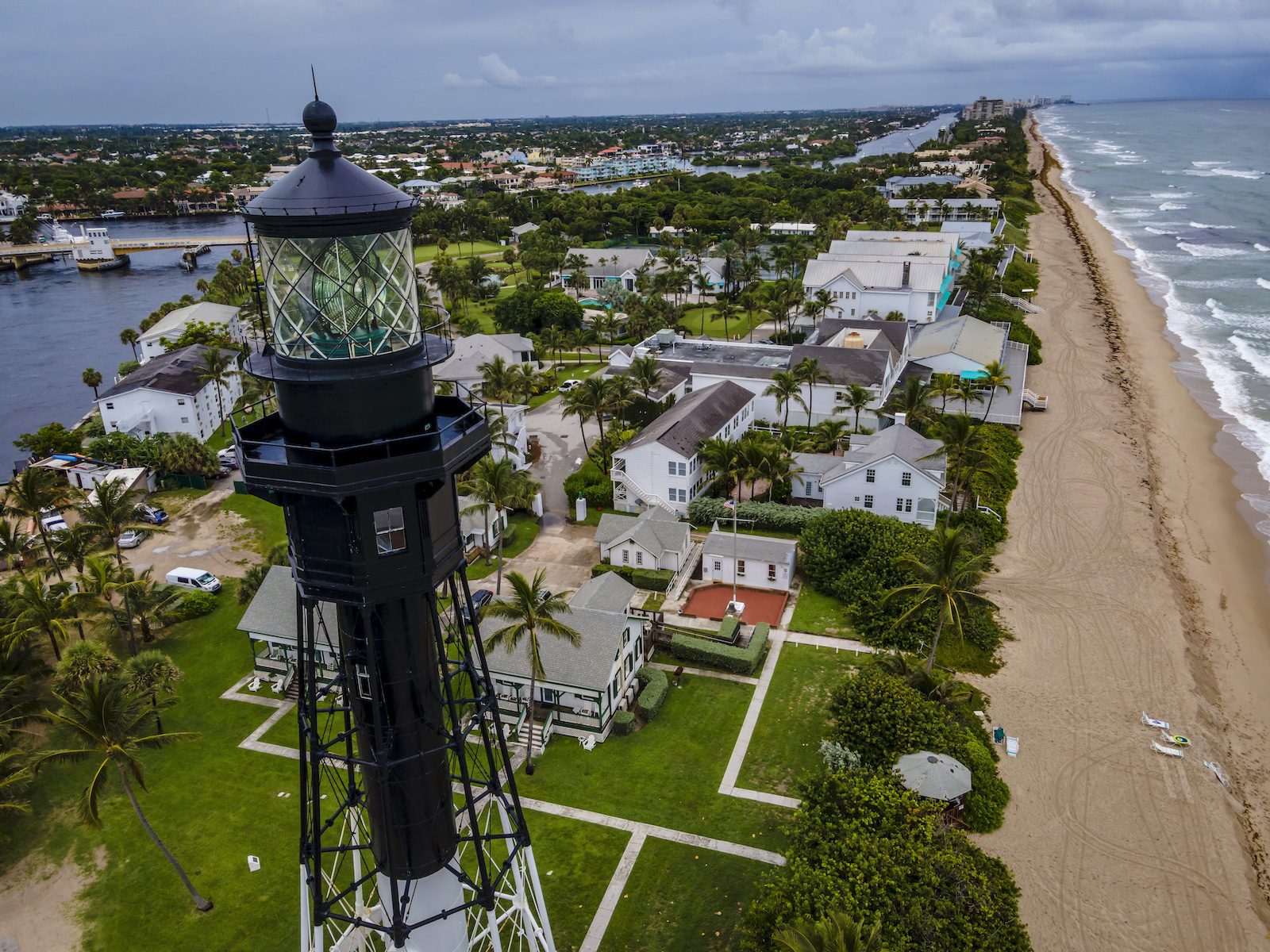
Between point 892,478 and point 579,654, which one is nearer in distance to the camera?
point 579,654

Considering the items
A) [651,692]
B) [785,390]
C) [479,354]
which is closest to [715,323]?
[479,354]

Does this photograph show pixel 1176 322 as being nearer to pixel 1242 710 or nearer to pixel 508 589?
pixel 1242 710

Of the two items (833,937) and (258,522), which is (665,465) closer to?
(258,522)

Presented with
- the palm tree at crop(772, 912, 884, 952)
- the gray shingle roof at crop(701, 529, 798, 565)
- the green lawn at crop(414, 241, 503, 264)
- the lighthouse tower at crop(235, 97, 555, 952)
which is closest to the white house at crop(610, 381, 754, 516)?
the gray shingle roof at crop(701, 529, 798, 565)

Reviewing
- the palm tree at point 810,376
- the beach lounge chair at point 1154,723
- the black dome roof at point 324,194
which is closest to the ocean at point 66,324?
the palm tree at point 810,376

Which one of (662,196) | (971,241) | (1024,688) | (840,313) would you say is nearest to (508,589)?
(1024,688)

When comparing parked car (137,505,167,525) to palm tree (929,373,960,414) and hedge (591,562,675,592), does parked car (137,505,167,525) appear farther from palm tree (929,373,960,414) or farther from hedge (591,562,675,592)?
palm tree (929,373,960,414)

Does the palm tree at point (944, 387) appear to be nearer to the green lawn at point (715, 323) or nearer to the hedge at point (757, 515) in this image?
the hedge at point (757, 515)

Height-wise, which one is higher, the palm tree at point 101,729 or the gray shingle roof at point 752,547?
the palm tree at point 101,729
